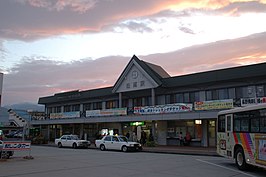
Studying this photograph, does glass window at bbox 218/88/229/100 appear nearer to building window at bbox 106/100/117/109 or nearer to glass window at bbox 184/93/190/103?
glass window at bbox 184/93/190/103

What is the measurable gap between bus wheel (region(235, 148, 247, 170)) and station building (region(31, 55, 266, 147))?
10.2 m

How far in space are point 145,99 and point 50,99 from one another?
20789 mm

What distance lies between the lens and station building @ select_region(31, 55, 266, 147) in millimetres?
27297

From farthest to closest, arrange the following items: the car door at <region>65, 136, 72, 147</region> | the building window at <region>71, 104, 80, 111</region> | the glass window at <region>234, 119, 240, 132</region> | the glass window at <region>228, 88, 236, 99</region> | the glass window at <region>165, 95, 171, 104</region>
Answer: the building window at <region>71, 104, 80, 111</region>, the glass window at <region>165, 95, 171, 104</region>, the car door at <region>65, 136, 72, 147</region>, the glass window at <region>228, 88, 236, 99</region>, the glass window at <region>234, 119, 240, 132</region>

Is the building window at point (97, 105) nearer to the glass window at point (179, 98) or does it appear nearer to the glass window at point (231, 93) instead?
the glass window at point (179, 98)

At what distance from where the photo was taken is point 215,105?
1068 inches

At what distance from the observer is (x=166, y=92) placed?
113 feet

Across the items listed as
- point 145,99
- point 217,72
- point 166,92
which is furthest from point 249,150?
point 145,99

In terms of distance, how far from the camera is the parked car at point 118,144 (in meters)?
26.4

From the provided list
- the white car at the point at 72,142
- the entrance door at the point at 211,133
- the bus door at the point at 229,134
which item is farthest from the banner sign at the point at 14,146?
the entrance door at the point at 211,133

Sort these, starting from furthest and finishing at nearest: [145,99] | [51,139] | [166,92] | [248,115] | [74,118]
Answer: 1. [51,139]
2. [74,118]
3. [145,99]
4. [166,92]
5. [248,115]

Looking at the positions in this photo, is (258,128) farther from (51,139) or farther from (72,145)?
(51,139)

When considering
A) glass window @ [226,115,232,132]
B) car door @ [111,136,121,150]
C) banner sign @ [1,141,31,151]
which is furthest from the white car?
glass window @ [226,115,232,132]

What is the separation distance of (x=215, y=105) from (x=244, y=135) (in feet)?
43.3
